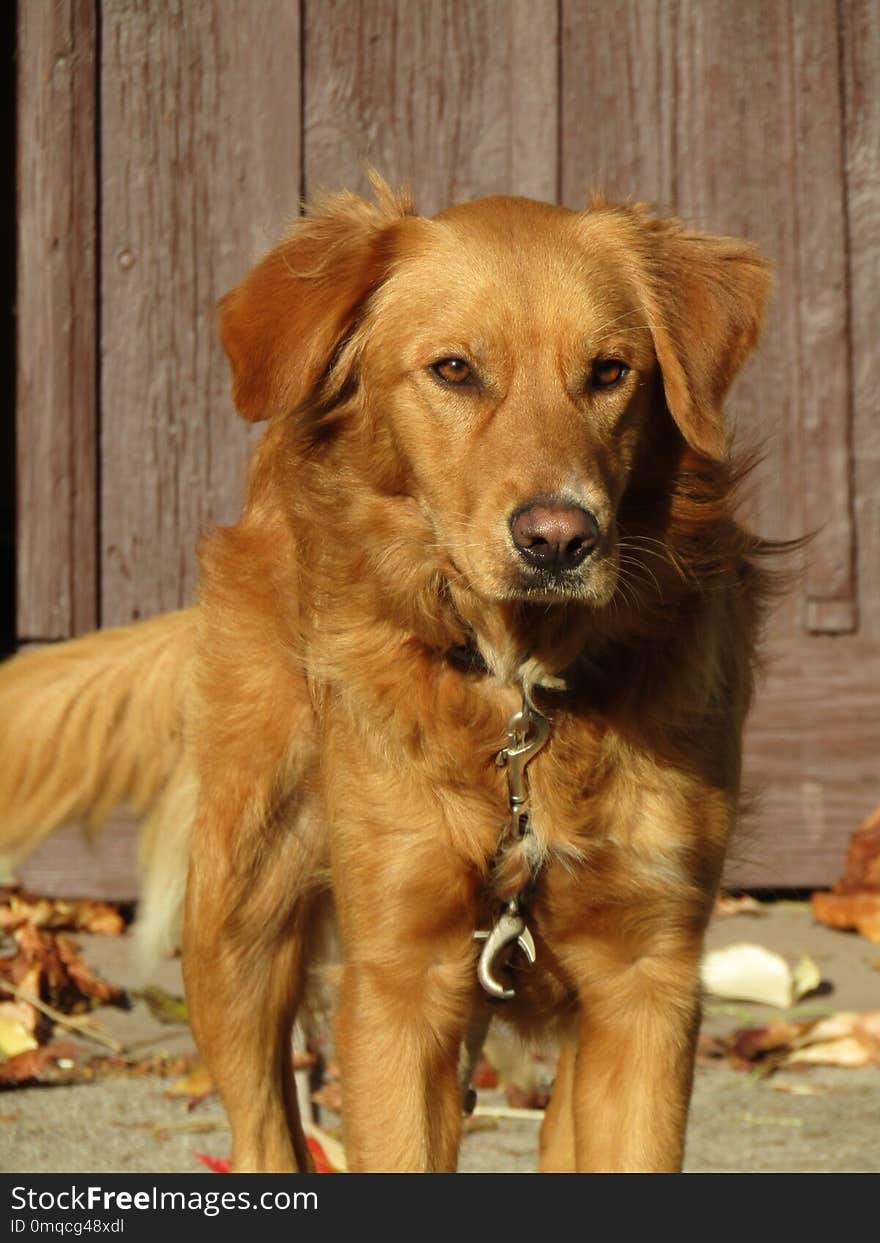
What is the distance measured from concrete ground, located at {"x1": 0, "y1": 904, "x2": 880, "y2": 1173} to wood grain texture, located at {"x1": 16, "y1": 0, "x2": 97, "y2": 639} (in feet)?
4.60

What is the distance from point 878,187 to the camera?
5320mm

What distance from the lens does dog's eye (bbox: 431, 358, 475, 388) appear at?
2.94 meters

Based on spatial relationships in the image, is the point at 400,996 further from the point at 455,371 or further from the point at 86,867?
the point at 86,867

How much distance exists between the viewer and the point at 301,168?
524 centimetres

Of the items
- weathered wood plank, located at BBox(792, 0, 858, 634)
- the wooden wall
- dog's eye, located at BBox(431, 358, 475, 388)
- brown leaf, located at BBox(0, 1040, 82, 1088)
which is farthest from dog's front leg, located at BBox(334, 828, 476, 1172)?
weathered wood plank, located at BBox(792, 0, 858, 634)

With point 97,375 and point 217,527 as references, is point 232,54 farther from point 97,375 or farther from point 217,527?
point 217,527

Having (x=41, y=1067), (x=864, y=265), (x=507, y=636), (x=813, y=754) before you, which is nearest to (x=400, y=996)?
(x=507, y=636)

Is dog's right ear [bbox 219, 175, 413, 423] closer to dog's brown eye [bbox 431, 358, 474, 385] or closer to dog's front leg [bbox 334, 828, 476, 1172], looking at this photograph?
dog's brown eye [bbox 431, 358, 474, 385]

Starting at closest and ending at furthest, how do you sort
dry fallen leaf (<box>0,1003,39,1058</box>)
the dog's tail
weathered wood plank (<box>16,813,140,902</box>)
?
the dog's tail → dry fallen leaf (<box>0,1003,39,1058</box>) → weathered wood plank (<box>16,813,140,902</box>)

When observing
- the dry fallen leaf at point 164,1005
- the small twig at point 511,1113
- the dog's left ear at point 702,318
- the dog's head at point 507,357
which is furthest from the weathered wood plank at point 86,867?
the dog's left ear at point 702,318

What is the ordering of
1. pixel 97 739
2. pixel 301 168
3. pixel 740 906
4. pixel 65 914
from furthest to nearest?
pixel 740 906 → pixel 65 914 → pixel 301 168 → pixel 97 739

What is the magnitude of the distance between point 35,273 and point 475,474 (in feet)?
9.60

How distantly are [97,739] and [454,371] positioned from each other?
1.60m
